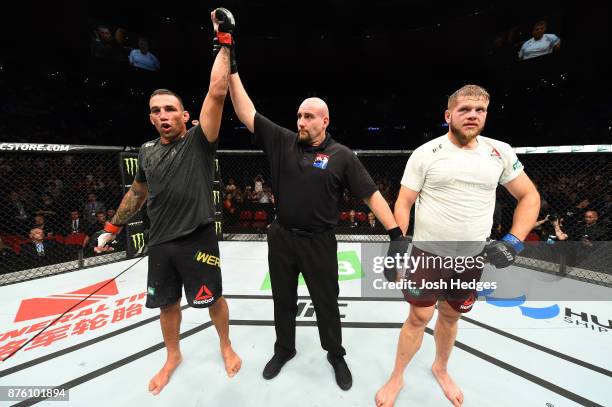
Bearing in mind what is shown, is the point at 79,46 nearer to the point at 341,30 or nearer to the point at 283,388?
the point at 341,30

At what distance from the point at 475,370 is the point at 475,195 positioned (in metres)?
1.39

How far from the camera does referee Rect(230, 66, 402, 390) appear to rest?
1.70 meters

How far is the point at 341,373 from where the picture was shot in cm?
183

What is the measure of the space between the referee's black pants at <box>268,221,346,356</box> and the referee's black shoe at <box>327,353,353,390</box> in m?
0.07

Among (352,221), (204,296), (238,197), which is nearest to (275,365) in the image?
(204,296)

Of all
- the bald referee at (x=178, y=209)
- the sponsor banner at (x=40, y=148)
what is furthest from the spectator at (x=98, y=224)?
the bald referee at (x=178, y=209)

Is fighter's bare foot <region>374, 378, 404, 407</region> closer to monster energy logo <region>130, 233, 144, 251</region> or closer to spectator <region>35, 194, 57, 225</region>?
monster energy logo <region>130, 233, 144, 251</region>

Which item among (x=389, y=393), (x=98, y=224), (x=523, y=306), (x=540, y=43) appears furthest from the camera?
(x=540, y=43)

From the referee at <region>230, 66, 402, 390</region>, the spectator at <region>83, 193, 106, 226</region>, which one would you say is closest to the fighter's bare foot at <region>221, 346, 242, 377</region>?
the referee at <region>230, 66, 402, 390</region>

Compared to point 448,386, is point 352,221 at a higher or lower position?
higher

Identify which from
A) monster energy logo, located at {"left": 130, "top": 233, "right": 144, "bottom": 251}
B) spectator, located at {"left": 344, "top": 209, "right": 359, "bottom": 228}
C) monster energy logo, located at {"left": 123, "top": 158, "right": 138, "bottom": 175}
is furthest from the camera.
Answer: spectator, located at {"left": 344, "top": 209, "right": 359, "bottom": 228}

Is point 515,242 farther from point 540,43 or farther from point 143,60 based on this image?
point 143,60

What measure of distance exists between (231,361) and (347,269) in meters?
2.30

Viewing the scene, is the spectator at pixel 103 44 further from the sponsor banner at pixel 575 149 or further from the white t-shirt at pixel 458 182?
the sponsor banner at pixel 575 149
